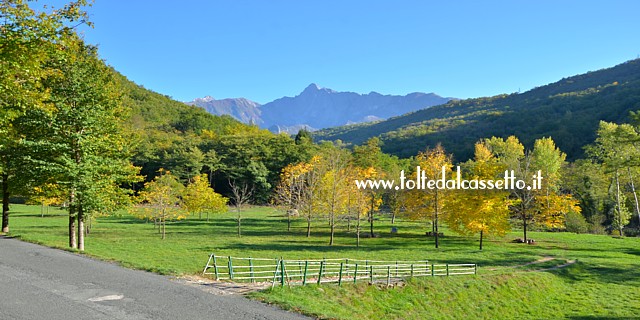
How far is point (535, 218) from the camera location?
145 feet

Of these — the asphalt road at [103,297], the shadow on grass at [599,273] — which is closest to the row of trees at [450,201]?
the shadow on grass at [599,273]

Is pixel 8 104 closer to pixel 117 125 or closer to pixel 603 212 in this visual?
pixel 117 125

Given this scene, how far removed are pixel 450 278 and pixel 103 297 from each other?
66.7 feet

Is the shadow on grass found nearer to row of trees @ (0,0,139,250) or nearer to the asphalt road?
the asphalt road

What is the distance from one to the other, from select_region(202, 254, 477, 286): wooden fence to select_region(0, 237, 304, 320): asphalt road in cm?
347

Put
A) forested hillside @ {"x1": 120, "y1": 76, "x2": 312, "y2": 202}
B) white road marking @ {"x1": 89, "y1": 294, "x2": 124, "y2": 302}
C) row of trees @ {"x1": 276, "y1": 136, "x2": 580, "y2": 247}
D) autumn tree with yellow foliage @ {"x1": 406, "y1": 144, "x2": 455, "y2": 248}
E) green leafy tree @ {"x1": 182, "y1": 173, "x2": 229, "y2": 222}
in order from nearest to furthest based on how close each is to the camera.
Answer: white road marking @ {"x1": 89, "y1": 294, "x2": 124, "y2": 302} → row of trees @ {"x1": 276, "y1": 136, "x2": 580, "y2": 247} → autumn tree with yellow foliage @ {"x1": 406, "y1": 144, "x2": 455, "y2": 248} → green leafy tree @ {"x1": 182, "y1": 173, "x2": 229, "y2": 222} → forested hillside @ {"x1": 120, "y1": 76, "x2": 312, "y2": 202}

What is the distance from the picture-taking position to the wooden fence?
742 inches

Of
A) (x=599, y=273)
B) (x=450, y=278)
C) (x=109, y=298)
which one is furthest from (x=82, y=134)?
(x=599, y=273)

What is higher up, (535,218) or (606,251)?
(535,218)

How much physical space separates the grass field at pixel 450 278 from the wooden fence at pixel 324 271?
0.80 meters

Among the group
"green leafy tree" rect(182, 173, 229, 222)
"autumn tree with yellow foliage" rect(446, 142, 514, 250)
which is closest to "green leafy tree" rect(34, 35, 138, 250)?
"green leafy tree" rect(182, 173, 229, 222)

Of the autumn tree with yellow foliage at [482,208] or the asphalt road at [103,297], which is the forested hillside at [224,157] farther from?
the asphalt road at [103,297]

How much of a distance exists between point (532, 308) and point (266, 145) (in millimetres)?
88716

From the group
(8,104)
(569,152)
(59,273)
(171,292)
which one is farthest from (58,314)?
(569,152)
